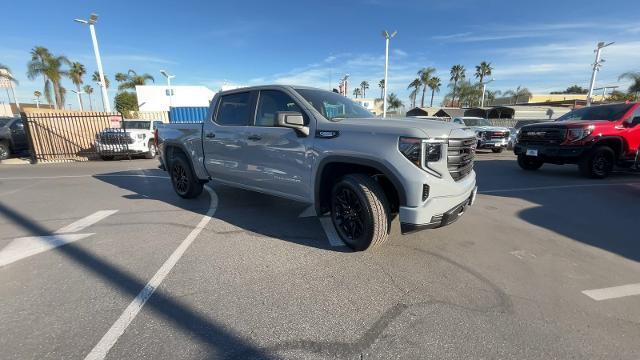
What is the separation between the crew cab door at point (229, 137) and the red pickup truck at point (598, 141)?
7689 millimetres

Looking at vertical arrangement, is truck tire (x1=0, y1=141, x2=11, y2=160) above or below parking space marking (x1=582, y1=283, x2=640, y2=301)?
above

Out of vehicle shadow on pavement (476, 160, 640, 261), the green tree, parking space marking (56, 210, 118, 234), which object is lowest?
vehicle shadow on pavement (476, 160, 640, 261)

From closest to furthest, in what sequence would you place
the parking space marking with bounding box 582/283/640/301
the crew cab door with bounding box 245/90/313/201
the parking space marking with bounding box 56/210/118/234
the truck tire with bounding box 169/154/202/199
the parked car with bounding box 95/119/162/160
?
the parking space marking with bounding box 582/283/640/301 → the crew cab door with bounding box 245/90/313/201 → the parking space marking with bounding box 56/210/118/234 → the truck tire with bounding box 169/154/202/199 → the parked car with bounding box 95/119/162/160

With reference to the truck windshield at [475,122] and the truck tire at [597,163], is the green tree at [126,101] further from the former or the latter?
the truck tire at [597,163]

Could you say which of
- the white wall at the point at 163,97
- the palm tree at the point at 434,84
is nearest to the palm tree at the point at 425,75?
the palm tree at the point at 434,84

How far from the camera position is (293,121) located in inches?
141

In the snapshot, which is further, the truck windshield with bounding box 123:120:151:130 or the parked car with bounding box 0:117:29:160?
the truck windshield with bounding box 123:120:151:130

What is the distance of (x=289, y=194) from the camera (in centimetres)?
412

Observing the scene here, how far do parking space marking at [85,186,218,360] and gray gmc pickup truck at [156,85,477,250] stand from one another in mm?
1297

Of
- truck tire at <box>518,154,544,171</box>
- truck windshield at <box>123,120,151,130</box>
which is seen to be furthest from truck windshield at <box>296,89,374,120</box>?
truck windshield at <box>123,120,151,130</box>

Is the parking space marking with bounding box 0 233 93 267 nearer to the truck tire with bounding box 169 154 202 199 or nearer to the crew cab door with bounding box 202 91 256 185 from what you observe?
the truck tire with bounding box 169 154 202 199

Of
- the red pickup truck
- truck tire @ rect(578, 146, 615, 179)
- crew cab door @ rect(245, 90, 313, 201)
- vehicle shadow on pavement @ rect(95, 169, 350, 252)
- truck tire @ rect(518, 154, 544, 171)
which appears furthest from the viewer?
truck tire @ rect(518, 154, 544, 171)

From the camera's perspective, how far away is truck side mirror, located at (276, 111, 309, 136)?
3545 mm

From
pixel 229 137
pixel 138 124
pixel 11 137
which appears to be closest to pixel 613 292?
pixel 229 137
